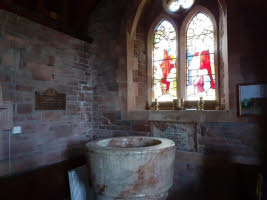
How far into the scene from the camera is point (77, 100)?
3.96 m

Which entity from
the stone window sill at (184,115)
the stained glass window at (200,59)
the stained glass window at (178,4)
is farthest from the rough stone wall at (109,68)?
the stained glass window at (200,59)

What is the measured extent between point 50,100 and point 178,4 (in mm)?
3116

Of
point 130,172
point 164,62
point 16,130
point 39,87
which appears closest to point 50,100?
point 39,87

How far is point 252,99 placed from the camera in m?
2.70

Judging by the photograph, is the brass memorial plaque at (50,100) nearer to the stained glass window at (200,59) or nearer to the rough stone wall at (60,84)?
the rough stone wall at (60,84)

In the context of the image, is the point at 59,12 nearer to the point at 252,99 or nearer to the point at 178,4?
the point at 178,4

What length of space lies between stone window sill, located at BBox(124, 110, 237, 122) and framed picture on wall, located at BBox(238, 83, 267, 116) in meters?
0.21

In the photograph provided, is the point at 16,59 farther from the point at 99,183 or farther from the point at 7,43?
the point at 99,183

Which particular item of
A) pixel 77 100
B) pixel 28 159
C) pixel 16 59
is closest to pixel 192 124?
pixel 77 100

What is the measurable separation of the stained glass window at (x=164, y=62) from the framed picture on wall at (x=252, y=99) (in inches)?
60.3

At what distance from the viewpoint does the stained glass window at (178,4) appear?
13.3 feet

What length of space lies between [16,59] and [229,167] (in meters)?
3.40

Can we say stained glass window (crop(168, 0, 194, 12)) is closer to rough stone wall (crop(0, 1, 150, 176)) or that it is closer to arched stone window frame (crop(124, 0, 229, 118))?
arched stone window frame (crop(124, 0, 229, 118))

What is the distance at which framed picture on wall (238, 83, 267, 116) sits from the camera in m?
2.64
